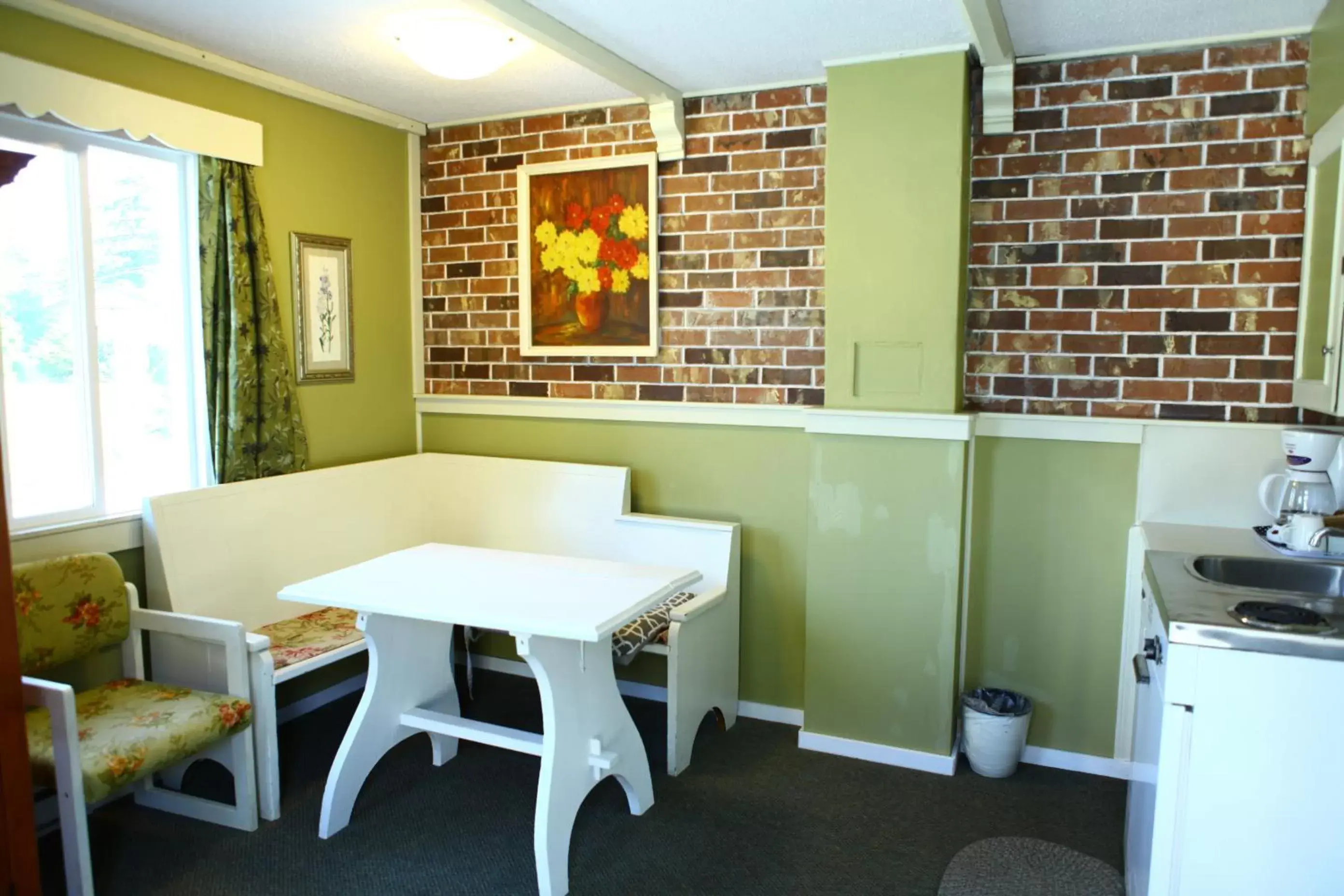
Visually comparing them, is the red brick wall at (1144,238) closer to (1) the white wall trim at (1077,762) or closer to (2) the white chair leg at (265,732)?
(1) the white wall trim at (1077,762)

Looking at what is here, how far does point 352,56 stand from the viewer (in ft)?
10.3

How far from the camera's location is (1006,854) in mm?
2709

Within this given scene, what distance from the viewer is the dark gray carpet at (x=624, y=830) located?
2580 millimetres

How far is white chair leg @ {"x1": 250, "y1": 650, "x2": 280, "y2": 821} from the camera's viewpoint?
9.14ft

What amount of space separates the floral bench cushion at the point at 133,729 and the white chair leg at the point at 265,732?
0.15 ft

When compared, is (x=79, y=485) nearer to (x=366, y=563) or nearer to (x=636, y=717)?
(x=366, y=563)

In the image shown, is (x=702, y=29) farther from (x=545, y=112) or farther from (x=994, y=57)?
(x=545, y=112)

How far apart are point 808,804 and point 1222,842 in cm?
135

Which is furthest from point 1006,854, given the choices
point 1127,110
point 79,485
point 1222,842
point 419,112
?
point 419,112

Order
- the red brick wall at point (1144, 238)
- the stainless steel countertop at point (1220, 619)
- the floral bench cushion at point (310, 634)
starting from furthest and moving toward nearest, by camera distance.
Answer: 1. the floral bench cushion at point (310, 634)
2. the red brick wall at point (1144, 238)
3. the stainless steel countertop at point (1220, 619)

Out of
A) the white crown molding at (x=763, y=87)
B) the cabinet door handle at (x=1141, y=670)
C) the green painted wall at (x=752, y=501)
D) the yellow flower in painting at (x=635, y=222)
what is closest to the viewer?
the cabinet door handle at (x=1141, y=670)

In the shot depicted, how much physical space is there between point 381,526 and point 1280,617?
3070 millimetres

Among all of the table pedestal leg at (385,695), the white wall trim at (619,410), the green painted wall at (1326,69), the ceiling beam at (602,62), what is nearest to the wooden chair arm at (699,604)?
the white wall trim at (619,410)

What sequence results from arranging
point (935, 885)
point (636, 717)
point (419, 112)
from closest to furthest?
point (935, 885) < point (636, 717) < point (419, 112)
